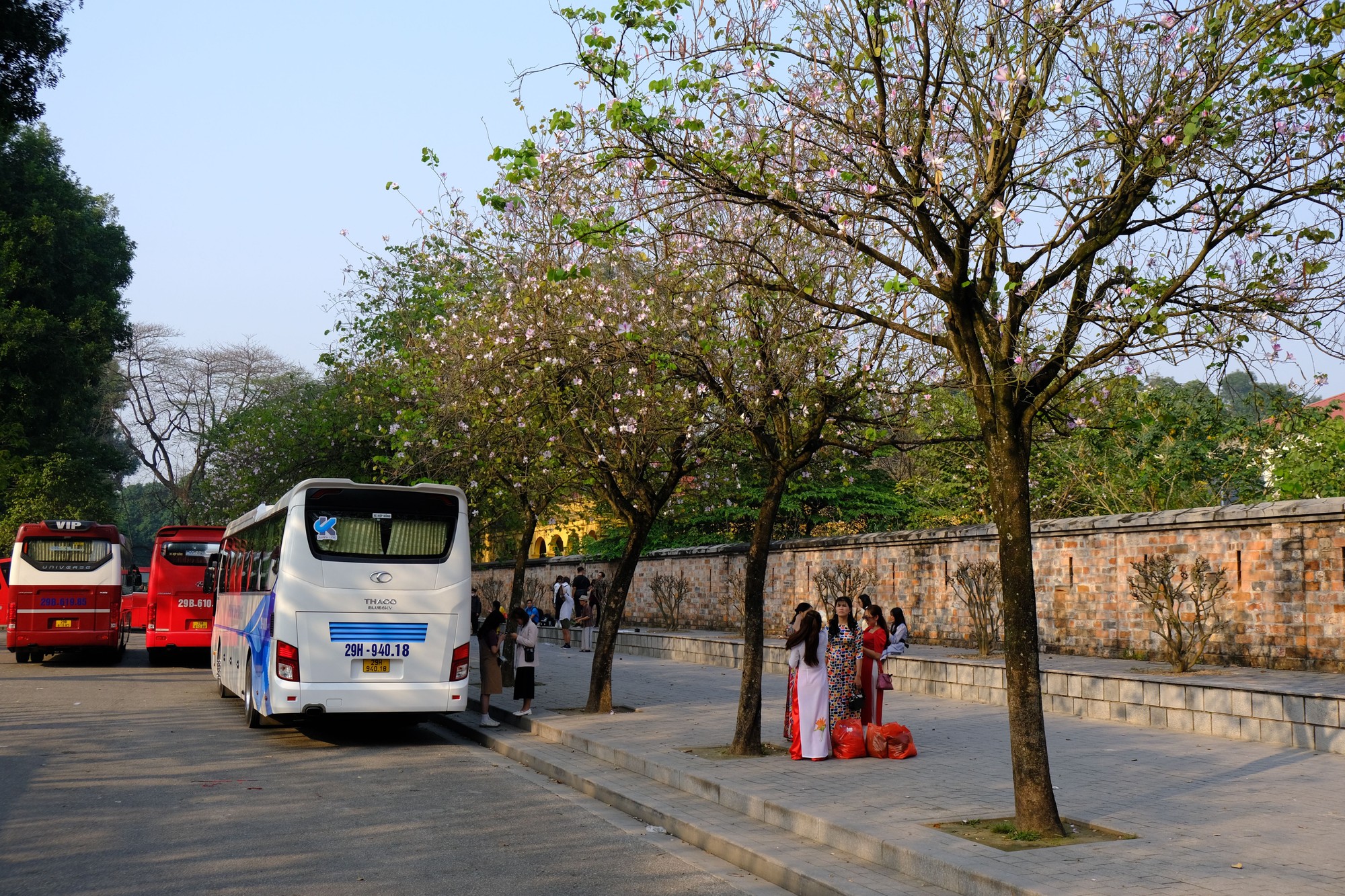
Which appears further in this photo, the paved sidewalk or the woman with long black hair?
the woman with long black hair

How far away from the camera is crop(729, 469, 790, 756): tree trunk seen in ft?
38.7

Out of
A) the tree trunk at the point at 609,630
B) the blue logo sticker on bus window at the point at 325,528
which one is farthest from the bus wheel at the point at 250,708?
the tree trunk at the point at 609,630

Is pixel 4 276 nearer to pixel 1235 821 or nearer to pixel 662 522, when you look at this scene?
pixel 662 522

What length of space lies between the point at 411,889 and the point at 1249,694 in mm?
9013

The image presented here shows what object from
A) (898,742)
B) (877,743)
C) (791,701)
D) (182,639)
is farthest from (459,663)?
(182,639)

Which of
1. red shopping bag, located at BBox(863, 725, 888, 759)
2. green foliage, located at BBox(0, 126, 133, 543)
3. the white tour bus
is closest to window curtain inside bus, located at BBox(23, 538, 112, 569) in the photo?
green foliage, located at BBox(0, 126, 133, 543)

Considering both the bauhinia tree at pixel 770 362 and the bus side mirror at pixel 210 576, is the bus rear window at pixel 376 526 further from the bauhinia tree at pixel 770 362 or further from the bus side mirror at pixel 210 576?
the bus side mirror at pixel 210 576

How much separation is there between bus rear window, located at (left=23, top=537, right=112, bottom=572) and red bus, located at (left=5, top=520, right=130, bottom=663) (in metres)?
0.01

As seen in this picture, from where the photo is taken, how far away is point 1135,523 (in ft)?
56.5

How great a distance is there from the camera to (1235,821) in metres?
8.22

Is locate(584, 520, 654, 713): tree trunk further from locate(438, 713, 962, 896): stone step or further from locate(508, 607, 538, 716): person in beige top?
locate(438, 713, 962, 896): stone step

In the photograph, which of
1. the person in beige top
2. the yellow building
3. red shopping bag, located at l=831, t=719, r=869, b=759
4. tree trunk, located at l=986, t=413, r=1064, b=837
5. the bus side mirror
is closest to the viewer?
tree trunk, located at l=986, t=413, r=1064, b=837

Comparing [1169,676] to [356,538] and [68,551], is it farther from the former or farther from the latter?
[68,551]

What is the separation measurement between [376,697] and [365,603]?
109 cm
